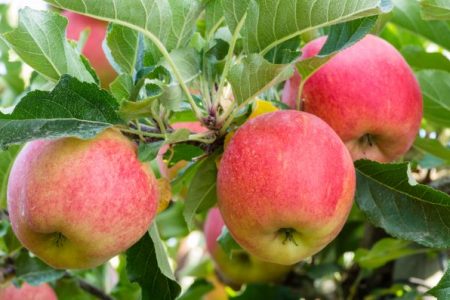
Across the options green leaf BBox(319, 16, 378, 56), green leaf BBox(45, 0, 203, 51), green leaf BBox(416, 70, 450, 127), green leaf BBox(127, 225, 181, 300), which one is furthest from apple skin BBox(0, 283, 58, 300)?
green leaf BBox(416, 70, 450, 127)

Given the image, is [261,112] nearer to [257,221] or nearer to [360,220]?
[257,221]

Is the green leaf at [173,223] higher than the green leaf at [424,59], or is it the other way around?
the green leaf at [424,59]

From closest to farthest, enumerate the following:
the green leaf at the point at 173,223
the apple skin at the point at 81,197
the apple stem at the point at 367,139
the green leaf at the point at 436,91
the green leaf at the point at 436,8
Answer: the apple skin at the point at 81,197 → the green leaf at the point at 436,8 → the apple stem at the point at 367,139 → the green leaf at the point at 436,91 → the green leaf at the point at 173,223

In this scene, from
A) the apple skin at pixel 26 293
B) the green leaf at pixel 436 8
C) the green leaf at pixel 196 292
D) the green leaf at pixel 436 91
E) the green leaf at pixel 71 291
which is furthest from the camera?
the green leaf at pixel 196 292

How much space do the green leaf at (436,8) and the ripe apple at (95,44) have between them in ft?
4.11

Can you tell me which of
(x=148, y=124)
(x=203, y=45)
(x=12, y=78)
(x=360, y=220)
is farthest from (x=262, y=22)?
(x=12, y=78)

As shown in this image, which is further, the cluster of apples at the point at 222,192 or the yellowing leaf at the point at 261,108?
the yellowing leaf at the point at 261,108

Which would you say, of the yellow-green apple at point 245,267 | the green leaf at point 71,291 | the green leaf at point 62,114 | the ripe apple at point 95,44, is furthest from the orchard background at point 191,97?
the yellow-green apple at point 245,267

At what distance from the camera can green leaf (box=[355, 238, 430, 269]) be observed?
6.48ft

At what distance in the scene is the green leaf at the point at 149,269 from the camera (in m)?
1.48

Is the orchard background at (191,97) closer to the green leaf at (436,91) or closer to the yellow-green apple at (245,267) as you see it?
the green leaf at (436,91)

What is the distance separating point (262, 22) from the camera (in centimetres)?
134

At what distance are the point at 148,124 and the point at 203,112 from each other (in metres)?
0.13

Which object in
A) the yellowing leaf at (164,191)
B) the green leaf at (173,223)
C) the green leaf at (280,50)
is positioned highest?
the green leaf at (280,50)
